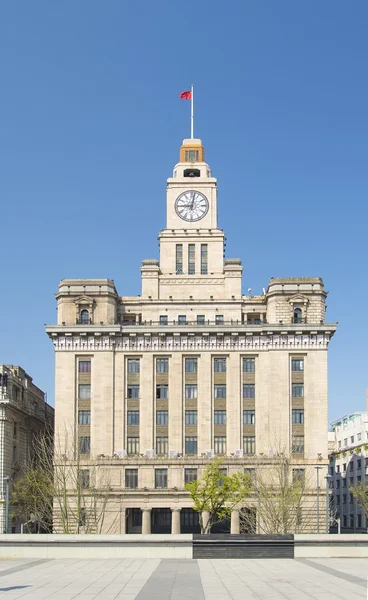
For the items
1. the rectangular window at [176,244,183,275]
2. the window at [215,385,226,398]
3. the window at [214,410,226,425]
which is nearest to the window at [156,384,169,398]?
the window at [215,385,226,398]

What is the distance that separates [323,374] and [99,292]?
82.7ft

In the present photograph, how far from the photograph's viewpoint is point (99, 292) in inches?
3745

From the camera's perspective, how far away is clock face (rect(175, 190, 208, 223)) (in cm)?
10231

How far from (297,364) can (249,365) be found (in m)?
5.06

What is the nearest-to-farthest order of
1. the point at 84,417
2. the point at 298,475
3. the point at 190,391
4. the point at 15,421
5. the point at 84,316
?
the point at 298,475, the point at 84,417, the point at 190,391, the point at 84,316, the point at 15,421

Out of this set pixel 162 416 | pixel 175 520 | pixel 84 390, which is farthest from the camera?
pixel 84 390

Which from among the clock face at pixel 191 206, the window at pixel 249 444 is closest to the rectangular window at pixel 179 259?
the clock face at pixel 191 206

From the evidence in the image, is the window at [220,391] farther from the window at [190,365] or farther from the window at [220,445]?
the window at [220,445]

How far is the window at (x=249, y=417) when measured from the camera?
92312 mm

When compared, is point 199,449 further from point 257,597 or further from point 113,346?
point 257,597

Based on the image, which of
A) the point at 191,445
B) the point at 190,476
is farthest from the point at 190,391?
the point at 190,476

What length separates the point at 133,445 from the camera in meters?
92.0

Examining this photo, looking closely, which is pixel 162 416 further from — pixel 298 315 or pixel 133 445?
pixel 298 315

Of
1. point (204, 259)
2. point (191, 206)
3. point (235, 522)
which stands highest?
point (191, 206)
